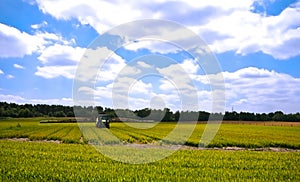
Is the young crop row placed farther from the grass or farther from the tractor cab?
the tractor cab

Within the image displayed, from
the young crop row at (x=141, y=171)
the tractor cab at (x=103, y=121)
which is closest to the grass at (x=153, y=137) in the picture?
the tractor cab at (x=103, y=121)

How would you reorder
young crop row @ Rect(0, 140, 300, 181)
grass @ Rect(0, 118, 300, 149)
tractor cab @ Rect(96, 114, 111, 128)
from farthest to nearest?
tractor cab @ Rect(96, 114, 111, 128) → grass @ Rect(0, 118, 300, 149) → young crop row @ Rect(0, 140, 300, 181)

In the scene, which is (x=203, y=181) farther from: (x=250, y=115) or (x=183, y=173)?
(x=250, y=115)

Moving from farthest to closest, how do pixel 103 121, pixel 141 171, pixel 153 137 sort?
pixel 103 121
pixel 153 137
pixel 141 171

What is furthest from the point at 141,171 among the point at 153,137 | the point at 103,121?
the point at 103,121

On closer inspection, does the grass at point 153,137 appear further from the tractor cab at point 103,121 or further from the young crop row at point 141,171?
the young crop row at point 141,171

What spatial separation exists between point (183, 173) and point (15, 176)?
6465mm

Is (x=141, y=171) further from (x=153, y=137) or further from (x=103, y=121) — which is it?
(x=103, y=121)

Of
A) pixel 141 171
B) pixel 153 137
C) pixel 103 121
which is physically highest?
pixel 103 121

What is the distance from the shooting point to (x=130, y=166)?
624 inches

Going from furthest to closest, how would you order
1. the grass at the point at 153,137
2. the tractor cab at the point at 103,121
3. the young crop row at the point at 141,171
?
1. the tractor cab at the point at 103,121
2. the grass at the point at 153,137
3. the young crop row at the point at 141,171

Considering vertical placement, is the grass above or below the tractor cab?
below

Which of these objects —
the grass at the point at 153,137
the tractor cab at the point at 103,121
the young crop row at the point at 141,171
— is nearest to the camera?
the young crop row at the point at 141,171

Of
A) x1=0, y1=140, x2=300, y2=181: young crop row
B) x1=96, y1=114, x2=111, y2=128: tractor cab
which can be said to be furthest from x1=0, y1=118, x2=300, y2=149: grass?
x1=0, y1=140, x2=300, y2=181: young crop row
